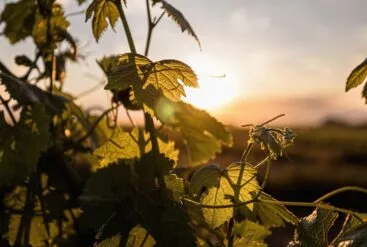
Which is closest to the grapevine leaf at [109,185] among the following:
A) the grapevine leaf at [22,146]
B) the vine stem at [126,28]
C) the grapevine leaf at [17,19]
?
the grapevine leaf at [22,146]

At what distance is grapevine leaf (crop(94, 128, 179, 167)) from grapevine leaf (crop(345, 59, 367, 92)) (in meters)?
0.34

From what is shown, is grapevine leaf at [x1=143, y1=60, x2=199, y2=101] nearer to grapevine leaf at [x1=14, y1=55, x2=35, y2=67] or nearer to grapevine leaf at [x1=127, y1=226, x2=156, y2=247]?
grapevine leaf at [x1=127, y1=226, x2=156, y2=247]

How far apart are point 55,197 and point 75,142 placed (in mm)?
194

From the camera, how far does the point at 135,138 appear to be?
1.14 meters

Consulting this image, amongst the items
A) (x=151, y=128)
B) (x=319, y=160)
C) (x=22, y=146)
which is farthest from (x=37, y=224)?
(x=319, y=160)

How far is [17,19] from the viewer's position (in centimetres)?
156

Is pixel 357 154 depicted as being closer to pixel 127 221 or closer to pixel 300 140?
pixel 300 140

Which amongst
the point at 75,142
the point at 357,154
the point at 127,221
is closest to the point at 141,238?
the point at 127,221

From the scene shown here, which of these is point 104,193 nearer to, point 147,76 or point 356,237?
point 147,76

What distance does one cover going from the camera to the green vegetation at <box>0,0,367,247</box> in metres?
0.91

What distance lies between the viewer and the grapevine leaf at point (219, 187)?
0.92 metres

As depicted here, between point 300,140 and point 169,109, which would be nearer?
point 169,109

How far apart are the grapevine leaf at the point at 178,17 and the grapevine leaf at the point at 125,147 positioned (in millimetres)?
220

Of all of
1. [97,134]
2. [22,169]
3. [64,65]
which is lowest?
[22,169]
